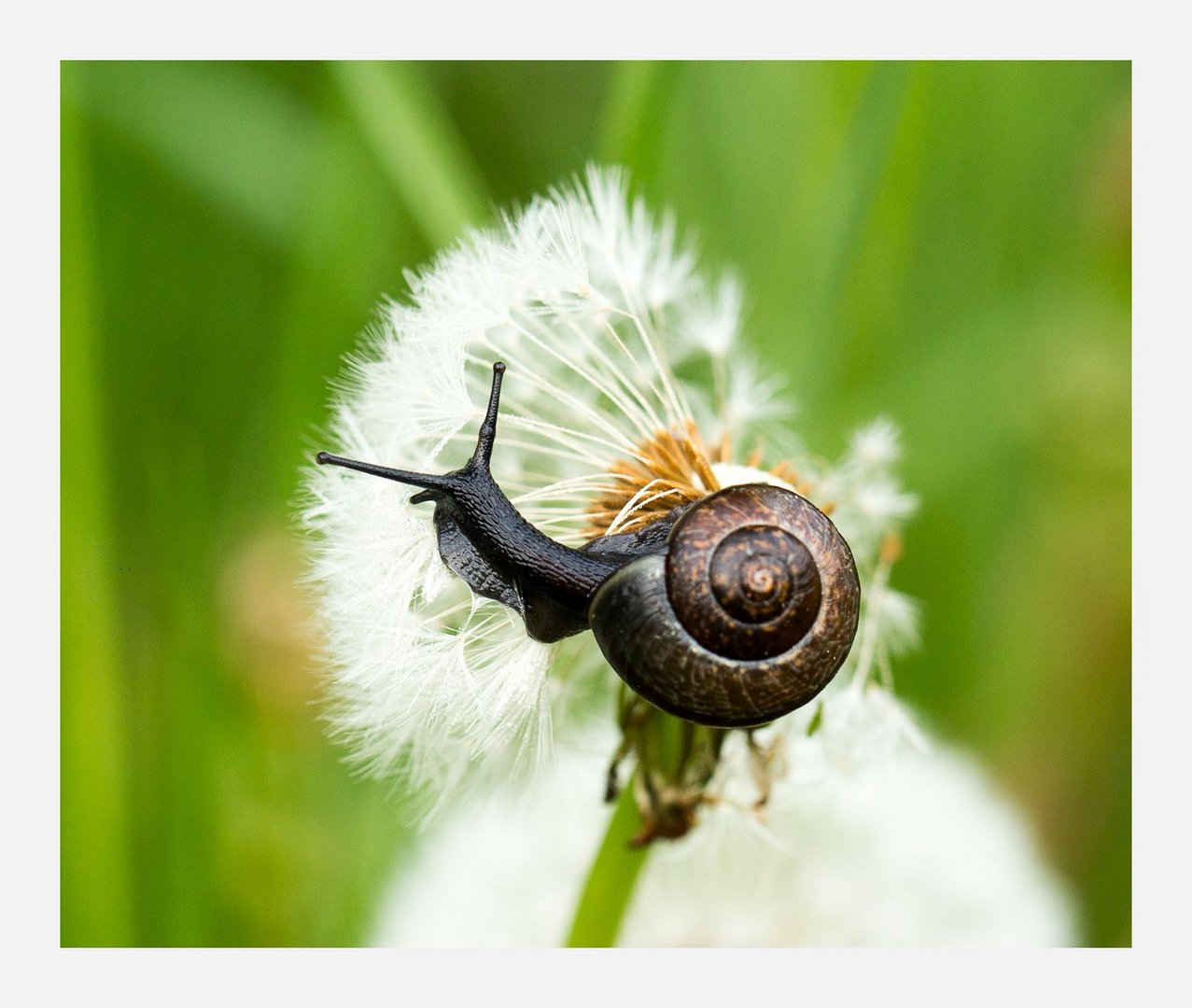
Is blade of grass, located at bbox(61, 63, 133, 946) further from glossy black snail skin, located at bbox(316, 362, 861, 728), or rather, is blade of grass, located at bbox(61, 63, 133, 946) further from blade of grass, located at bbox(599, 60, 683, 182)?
glossy black snail skin, located at bbox(316, 362, 861, 728)

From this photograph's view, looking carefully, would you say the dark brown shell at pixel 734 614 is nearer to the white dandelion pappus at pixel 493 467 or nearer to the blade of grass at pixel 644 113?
the white dandelion pappus at pixel 493 467

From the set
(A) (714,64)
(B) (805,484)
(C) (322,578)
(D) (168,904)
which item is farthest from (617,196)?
(D) (168,904)

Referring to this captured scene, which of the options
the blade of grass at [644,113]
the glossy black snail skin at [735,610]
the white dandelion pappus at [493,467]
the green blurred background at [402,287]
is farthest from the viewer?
the green blurred background at [402,287]

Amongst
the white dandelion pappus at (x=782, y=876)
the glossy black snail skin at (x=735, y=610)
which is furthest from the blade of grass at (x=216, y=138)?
the glossy black snail skin at (x=735, y=610)

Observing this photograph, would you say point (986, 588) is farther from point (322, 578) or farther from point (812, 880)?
point (322, 578)

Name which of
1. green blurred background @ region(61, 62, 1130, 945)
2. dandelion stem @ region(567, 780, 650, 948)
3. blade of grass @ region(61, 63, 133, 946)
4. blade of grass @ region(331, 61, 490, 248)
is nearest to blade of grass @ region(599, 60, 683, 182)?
green blurred background @ region(61, 62, 1130, 945)

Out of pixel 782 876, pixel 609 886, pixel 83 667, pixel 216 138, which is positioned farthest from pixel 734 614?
pixel 216 138

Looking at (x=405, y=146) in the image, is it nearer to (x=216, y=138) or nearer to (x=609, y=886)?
(x=216, y=138)

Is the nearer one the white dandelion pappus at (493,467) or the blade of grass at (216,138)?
the white dandelion pappus at (493,467)
